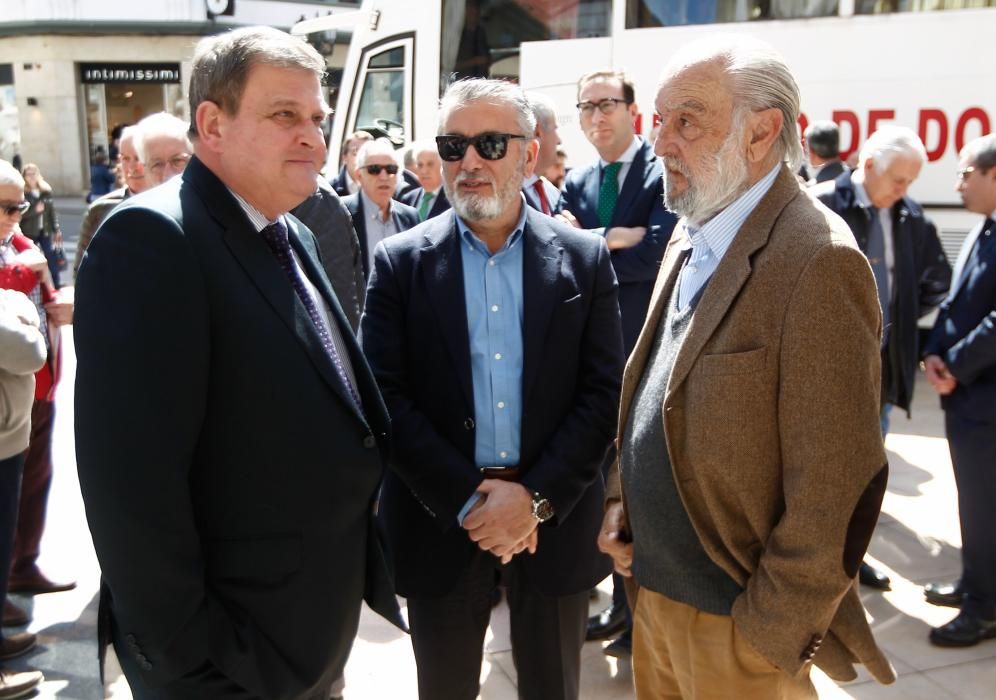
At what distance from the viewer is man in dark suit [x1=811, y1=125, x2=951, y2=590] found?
4.28 metres

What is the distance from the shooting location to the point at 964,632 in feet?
12.2

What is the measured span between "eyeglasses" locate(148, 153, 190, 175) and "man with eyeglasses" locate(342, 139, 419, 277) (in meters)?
1.70

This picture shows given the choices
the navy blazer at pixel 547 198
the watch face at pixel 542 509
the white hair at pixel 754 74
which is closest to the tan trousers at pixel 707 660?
the watch face at pixel 542 509

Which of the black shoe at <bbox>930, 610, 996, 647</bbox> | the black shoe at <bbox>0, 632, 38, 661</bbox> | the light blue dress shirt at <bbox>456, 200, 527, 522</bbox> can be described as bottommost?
the black shoe at <bbox>0, 632, 38, 661</bbox>

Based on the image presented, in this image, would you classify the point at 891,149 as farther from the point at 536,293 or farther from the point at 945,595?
the point at 536,293

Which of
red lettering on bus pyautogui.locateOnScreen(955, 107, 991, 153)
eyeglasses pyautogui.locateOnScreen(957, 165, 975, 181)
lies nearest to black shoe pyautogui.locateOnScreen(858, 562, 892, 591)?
eyeglasses pyautogui.locateOnScreen(957, 165, 975, 181)

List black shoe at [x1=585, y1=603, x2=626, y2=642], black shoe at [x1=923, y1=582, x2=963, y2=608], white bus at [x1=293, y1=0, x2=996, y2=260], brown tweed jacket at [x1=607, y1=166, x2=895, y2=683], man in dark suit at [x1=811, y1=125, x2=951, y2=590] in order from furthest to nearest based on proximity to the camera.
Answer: white bus at [x1=293, y1=0, x2=996, y2=260], man in dark suit at [x1=811, y1=125, x2=951, y2=590], black shoe at [x1=923, y1=582, x2=963, y2=608], black shoe at [x1=585, y1=603, x2=626, y2=642], brown tweed jacket at [x1=607, y1=166, x2=895, y2=683]

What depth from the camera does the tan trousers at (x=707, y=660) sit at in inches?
74.1

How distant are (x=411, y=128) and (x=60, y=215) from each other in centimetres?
1678

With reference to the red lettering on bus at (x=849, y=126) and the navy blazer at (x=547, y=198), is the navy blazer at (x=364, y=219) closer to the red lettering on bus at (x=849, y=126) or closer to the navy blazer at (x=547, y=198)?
the navy blazer at (x=547, y=198)

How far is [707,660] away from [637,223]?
223 cm

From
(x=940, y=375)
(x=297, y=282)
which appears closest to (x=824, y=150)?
(x=940, y=375)

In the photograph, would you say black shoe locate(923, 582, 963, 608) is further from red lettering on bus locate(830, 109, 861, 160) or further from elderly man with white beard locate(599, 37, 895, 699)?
red lettering on bus locate(830, 109, 861, 160)

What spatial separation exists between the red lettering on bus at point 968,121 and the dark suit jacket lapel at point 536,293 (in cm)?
580
